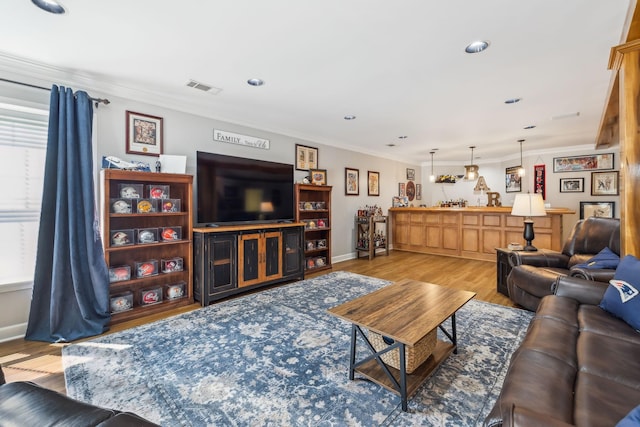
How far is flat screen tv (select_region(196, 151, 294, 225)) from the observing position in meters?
3.61

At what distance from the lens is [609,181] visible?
6094 millimetres

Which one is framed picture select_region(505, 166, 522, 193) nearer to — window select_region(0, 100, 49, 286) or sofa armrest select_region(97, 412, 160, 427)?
sofa armrest select_region(97, 412, 160, 427)

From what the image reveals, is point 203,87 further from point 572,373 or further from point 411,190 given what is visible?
point 411,190

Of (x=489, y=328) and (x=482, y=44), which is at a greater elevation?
(x=482, y=44)

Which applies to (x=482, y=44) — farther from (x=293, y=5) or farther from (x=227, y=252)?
(x=227, y=252)

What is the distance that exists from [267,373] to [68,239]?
2248mm

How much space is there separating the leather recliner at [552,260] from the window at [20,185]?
4955 millimetres

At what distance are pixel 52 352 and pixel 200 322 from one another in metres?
1.12

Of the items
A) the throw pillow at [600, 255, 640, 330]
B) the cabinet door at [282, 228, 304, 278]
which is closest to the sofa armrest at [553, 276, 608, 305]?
the throw pillow at [600, 255, 640, 330]

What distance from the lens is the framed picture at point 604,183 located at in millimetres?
6058

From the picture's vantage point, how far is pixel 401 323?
5.78ft

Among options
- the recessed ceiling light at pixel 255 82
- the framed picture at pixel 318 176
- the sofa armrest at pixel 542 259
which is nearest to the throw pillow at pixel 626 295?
the sofa armrest at pixel 542 259

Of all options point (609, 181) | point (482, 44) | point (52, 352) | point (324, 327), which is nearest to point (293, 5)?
point (482, 44)

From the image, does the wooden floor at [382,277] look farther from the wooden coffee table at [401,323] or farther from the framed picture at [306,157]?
the framed picture at [306,157]
